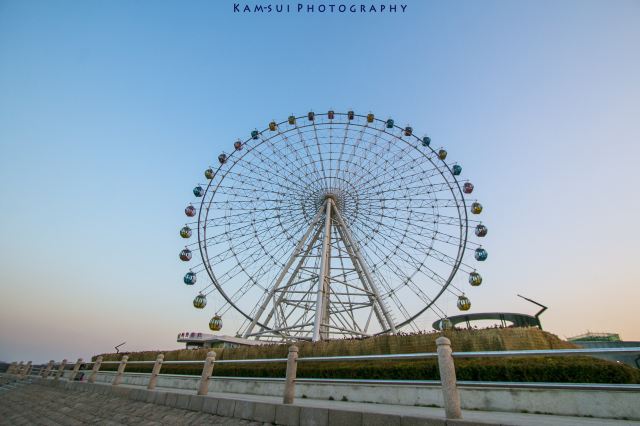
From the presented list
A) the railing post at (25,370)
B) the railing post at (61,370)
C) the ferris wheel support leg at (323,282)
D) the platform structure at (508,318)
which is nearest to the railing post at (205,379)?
the ferris wheel support leg at (323,282)

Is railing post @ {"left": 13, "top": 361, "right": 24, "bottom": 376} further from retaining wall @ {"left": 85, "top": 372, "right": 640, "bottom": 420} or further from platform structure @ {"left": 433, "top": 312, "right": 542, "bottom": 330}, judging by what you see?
platform structure @ {"left": 433, "top": 312, "right": 542, "bottom": 330}

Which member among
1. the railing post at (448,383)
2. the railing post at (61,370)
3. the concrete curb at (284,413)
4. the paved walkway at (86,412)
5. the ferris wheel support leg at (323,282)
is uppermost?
the ferris wheel support leg at (323,282)

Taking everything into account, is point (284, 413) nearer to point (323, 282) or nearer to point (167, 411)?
point (167, 411)

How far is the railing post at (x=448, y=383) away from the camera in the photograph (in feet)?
14.8

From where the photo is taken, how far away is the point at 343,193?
2628 cm

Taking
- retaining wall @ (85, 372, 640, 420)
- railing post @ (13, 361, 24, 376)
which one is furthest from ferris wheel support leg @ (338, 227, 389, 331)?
railing post @ (13, 361, 24, 376)

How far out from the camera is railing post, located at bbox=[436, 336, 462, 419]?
4.51 meters

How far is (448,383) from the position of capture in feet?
15.5

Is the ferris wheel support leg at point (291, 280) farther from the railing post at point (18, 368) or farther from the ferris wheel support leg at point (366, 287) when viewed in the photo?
the railing post at point (18, 368)

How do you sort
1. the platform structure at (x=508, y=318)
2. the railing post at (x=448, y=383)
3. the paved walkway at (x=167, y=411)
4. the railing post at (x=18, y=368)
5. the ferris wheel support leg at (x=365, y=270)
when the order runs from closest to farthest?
the railing post at (x=448, y=383) → the paved walkway at (x=167, y=411) → the ferris wheel support leg at (x=365, y=270) → the platform structure at (x=508, y=318) → the railing post at (x=18, y=368)

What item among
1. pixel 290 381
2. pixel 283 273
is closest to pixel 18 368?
pixel 283 273

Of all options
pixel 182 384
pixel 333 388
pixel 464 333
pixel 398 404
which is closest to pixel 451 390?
pixel 398 404

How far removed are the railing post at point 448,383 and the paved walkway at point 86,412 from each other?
3.85 meters

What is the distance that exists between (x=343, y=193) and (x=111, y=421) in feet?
65.1
